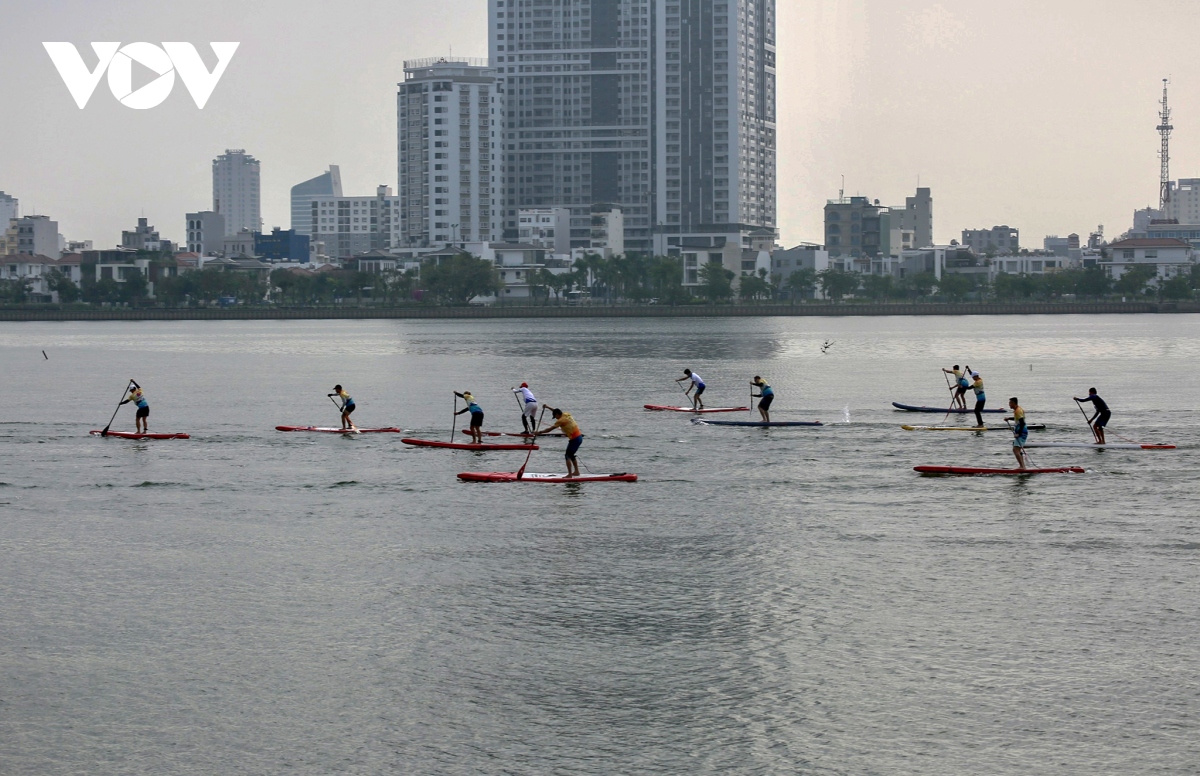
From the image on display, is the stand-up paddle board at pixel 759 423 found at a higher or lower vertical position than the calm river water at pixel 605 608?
higher

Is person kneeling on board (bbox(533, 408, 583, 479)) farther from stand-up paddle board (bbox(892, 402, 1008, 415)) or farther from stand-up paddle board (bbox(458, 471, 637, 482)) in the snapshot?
stand-up paddle board (bbox(892, 402, 1008, 415))

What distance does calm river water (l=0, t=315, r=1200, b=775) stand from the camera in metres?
18.9

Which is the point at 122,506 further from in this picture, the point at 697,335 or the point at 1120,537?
the point at 697,335

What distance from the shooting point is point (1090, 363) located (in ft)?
361

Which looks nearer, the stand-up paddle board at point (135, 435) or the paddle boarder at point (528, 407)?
the paddle boarder at point (528, 407)

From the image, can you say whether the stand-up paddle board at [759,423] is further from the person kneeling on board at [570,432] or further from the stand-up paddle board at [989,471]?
the person kneeling on board at [570,432]

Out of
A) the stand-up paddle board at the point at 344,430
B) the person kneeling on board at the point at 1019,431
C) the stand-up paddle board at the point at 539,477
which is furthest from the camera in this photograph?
the stand-up paddle board at the point at 344,430

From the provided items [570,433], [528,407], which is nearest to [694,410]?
[528,407]

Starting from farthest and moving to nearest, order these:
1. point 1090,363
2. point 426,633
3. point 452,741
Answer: point 1090,363, point 426,633, point 452,741

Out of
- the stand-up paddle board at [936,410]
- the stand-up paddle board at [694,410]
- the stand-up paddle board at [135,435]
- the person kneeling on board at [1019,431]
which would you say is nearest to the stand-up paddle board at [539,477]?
the person kneeling on board at [1019,431]

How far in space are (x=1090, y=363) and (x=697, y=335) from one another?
7137cm

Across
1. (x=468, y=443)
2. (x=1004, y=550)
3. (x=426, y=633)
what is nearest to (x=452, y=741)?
(x=426, y=633)

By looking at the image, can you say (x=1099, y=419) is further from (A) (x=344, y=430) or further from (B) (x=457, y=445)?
(A) (x=344, y=430)

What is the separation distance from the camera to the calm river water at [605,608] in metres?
18.9
